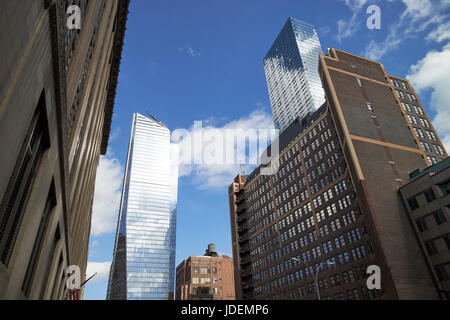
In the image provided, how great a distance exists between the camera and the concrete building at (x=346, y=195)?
5472 cm

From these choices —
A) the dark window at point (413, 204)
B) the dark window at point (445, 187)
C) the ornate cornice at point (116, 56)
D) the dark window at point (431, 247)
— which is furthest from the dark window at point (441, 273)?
the ornate cornice at point (116, 56)

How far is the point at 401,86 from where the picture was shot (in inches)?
3334

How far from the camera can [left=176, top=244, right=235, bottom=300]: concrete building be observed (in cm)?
13450

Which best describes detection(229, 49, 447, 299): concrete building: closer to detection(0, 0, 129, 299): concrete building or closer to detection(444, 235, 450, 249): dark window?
detection(444, 235, 450, 249): dark window

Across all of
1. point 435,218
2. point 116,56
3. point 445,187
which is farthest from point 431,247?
point 116,56

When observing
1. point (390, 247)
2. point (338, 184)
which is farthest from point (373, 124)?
point (390, 247)

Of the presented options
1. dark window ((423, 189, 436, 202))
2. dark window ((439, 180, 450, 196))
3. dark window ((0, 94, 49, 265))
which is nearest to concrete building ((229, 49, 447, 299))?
dark window ((423, 189, 436, 202))

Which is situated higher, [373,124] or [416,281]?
[373,124]

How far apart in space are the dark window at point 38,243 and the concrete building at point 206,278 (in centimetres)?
12372

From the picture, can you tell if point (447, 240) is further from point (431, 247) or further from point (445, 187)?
point (445, 187)

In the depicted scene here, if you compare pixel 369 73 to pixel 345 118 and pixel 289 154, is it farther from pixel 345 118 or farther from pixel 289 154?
pixel 289 154

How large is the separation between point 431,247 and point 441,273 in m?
4.02

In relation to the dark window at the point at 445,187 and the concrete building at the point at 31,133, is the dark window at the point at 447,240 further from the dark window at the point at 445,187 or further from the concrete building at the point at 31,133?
the concrete building at the point at 31,133

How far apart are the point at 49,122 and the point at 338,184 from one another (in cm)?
6853
